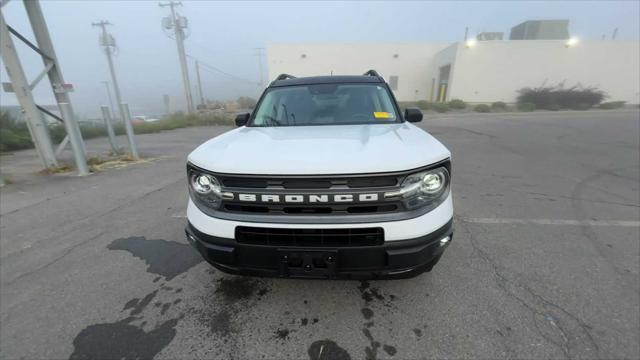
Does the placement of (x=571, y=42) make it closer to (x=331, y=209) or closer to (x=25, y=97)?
(x=331, y=209)

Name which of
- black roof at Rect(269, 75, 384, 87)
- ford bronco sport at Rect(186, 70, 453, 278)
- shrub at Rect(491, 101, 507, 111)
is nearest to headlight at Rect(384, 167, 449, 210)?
ford bronco sport at Rect(186, 70, 453, 278)

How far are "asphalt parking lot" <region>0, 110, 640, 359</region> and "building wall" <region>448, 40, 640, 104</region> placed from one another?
90.3 ft

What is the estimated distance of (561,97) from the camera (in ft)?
85.6

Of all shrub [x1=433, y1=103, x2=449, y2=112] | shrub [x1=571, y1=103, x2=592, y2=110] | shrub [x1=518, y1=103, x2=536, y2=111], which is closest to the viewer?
shrub [x1=518, y1=103, x2=536, y2=111]

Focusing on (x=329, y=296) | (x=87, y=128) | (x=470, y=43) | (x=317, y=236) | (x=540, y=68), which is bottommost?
(x=87, y=128)

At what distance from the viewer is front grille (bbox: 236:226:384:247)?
167 cm

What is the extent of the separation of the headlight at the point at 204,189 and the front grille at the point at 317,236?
28cm

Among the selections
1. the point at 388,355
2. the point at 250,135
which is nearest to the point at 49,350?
the point at 250,135

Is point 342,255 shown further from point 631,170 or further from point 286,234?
point 631,170

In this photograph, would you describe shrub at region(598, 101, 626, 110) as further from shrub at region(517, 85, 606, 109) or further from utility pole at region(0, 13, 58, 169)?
utility pole at region(0, 13, 58, 169)

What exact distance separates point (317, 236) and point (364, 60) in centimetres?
3495

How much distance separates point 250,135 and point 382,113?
4.46 feet

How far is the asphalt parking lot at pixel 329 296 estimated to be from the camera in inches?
71.7

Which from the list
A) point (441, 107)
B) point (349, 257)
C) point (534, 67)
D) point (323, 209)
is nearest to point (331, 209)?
point (323, 209)
